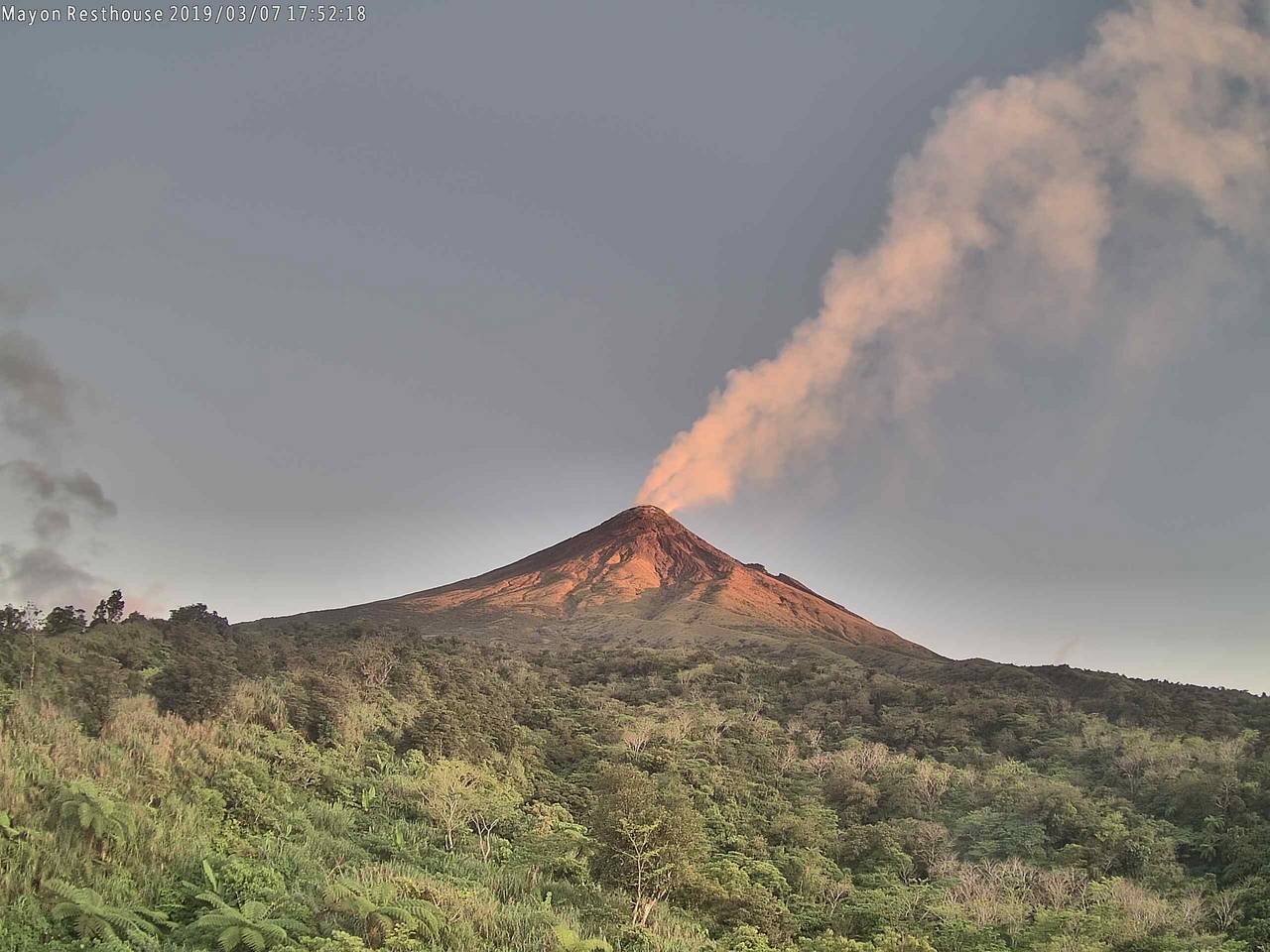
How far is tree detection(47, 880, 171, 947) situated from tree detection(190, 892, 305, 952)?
667 mm

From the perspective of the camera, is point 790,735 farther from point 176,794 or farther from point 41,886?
point 41,886

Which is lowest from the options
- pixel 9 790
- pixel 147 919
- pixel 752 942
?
pixel 752 942

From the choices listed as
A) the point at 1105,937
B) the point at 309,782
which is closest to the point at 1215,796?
the point at 1105,937

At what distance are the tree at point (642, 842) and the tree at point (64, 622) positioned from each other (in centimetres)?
1939

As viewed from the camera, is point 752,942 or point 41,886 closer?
point 41,886

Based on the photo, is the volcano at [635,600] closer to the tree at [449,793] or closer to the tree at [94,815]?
the tree at [449,793]

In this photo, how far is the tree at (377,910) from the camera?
11.4 m

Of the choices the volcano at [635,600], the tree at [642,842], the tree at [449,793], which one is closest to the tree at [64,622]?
the tree at [449,793]

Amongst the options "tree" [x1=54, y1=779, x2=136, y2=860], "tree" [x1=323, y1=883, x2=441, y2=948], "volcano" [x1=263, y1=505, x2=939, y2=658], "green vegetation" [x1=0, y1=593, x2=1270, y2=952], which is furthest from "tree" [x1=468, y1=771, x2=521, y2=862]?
"volcano" [x1=263, y1=505, x2=939, y2=658]

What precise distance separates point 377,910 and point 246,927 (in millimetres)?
1816

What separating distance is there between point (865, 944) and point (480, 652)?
32.3 m

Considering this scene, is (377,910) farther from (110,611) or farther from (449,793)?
(110,611)

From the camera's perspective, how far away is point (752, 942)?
15758mm

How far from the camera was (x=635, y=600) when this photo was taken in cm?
8838
